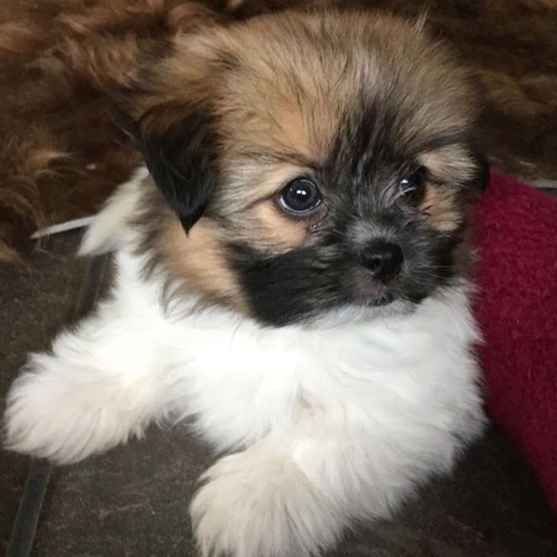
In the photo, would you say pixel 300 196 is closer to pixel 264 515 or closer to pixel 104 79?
pixel 264 515

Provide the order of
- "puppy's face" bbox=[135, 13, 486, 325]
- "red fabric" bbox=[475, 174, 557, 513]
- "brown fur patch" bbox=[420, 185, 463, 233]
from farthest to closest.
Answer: "red fabric" bbox=[475, 174, 557, 513]
"brown fur patch" bbox=[420, 185, 463, 233]
"puppy's face" bbox=[135, 13, 486, 325]

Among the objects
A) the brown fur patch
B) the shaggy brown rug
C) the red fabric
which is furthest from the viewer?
the shaggy brown rug

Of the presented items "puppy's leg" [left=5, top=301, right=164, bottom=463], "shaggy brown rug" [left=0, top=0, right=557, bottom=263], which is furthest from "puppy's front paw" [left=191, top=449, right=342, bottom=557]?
"shaggy brown rug" [left=0, top=0, right=557, bottom=263]

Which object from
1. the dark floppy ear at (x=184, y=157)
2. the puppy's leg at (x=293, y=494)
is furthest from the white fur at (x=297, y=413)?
the dark floppy ear at (x=184, y=157)

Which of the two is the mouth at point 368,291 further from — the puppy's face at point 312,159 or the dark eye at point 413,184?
the dark eye at point 413,184

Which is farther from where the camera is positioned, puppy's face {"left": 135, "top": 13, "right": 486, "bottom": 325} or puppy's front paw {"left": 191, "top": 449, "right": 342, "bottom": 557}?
puppy's front paw {"left": 191, "top": 449, "right": 342, "bottom": 557}

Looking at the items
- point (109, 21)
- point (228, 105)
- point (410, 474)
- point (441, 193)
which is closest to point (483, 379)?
point (410, 474)

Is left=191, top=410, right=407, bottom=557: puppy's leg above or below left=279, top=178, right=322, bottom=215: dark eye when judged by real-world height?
below

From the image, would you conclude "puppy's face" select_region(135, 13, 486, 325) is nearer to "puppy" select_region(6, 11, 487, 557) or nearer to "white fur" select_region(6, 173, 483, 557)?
"puppy" select_region(6, 11, 487, 557)

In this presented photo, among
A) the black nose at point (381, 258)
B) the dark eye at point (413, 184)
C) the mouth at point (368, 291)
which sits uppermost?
the dark eye at point (413, 184)
